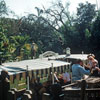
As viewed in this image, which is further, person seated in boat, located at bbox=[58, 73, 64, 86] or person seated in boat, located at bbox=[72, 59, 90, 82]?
person seated in boat, located at bbox=[58, 73, 64, 86]

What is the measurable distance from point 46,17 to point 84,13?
844 cm

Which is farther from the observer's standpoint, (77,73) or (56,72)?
(56,72)

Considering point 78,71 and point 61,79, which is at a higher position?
point 78,71

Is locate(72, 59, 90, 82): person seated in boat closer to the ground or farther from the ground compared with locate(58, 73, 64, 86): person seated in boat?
farther from the ground

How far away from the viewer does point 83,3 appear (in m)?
33.0

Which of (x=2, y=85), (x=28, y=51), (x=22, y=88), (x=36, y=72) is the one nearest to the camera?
(x=2, y=85)

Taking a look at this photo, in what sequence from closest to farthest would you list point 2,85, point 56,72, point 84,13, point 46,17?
1. point 2,85
2. point 56,72
3. point 84,13
4. point 46,17

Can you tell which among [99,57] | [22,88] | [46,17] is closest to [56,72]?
[22,88]

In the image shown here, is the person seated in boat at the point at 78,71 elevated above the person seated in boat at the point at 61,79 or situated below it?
above

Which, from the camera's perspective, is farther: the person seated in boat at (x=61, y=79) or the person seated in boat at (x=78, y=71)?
the person seated in boat at (x=61, y=79)

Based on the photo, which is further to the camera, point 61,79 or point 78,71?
point 61,79

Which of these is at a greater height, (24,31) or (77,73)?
(24,31)

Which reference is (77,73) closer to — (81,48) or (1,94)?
(1,94)

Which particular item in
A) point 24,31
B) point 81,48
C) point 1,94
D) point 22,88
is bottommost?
point 22,88
